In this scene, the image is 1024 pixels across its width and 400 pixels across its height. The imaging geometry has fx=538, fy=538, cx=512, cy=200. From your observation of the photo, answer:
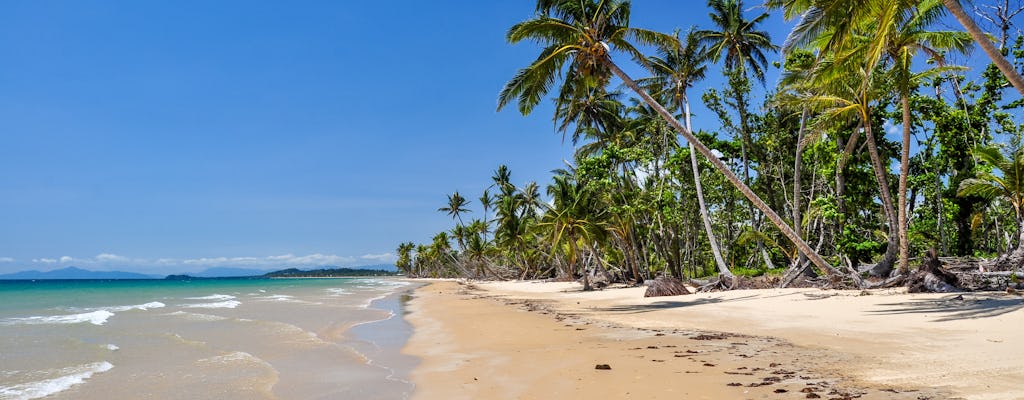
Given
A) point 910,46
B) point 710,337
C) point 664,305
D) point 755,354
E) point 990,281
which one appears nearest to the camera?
point 755,354

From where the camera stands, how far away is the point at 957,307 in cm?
959

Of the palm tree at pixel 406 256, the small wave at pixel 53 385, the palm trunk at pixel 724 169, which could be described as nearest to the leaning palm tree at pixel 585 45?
the palm trunk at pixel 724 169

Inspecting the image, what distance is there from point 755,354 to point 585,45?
11458 millimetres

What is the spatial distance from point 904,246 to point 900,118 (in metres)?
8.10

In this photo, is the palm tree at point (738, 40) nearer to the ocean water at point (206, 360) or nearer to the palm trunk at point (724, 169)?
the palm trunk at point (724, 169)

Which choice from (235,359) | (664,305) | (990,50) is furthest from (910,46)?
(235,359)

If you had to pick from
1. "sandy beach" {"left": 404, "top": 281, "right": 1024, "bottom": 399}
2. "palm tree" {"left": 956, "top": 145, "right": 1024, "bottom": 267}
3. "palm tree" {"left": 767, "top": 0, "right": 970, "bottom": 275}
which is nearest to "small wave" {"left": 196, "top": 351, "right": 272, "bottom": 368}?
"sandy beach" {"left": 404, "top": 281, "right": 1024, "bottom": 399}

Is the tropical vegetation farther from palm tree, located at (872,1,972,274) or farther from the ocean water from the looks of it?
the ocean water

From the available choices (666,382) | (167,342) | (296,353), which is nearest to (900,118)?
(666,382)

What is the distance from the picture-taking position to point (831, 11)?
980 centimetres

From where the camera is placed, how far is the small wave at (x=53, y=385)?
255 inches

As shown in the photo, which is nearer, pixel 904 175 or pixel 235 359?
pixel 235 359

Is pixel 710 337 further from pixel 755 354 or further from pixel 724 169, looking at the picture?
pixel 724 169

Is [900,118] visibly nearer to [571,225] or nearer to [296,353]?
[571,225]
